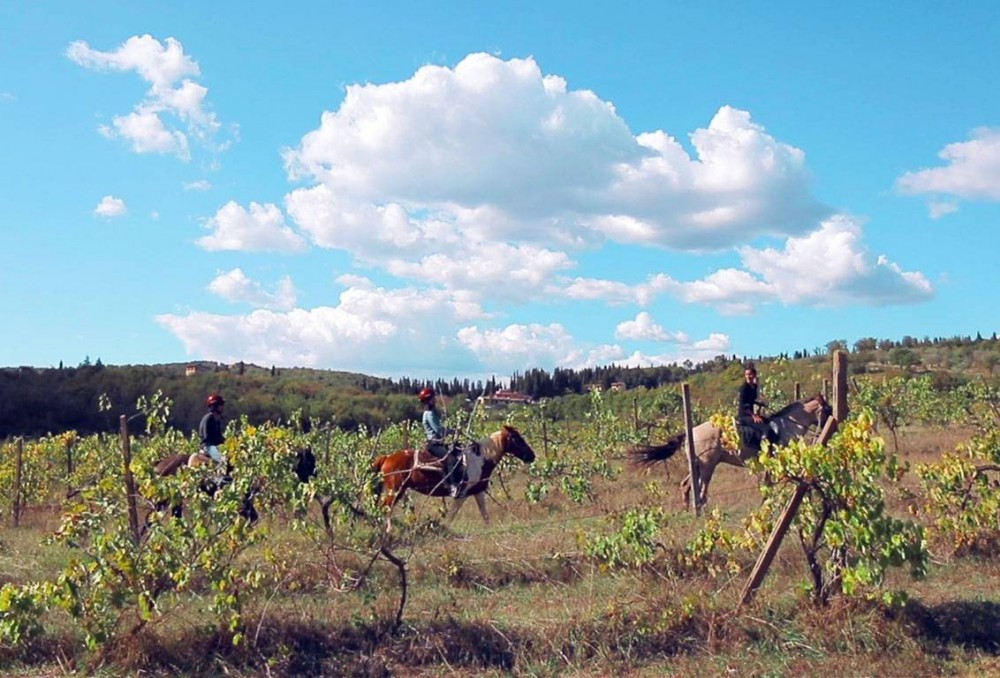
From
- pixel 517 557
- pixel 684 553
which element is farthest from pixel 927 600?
pixel 517 557

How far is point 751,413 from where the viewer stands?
1316 centimetres

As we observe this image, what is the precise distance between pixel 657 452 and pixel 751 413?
1.61 m

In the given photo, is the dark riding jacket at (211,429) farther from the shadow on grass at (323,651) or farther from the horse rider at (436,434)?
the shadow on grass at (323,651)

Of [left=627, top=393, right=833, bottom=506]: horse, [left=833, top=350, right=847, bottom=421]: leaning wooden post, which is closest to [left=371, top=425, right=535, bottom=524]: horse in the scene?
[left=627, top=393, right=833, bottom=506]: horse

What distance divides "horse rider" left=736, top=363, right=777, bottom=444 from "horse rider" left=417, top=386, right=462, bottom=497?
447 centimetres

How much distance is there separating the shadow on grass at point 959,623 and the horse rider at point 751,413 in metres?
6.04

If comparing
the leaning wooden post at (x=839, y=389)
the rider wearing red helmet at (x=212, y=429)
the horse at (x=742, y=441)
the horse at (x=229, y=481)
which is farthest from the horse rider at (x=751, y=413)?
the rider wearing red helmet at (x=212, y=429)

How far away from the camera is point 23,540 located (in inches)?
468

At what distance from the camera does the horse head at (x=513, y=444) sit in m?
Answer: 13.2

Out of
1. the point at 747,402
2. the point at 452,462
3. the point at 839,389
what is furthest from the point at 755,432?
the point at 839,389

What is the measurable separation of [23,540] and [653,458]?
9409 millimetres

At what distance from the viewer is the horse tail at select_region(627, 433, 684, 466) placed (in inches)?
534

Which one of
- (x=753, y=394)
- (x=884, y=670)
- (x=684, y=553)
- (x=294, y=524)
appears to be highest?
(x=753, y=394)

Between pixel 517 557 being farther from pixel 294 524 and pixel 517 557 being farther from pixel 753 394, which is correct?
pixel 753 394
